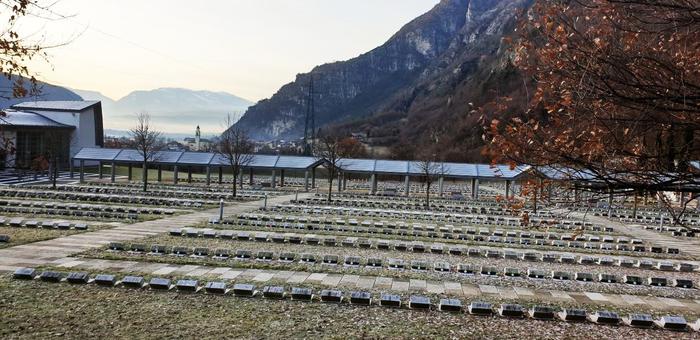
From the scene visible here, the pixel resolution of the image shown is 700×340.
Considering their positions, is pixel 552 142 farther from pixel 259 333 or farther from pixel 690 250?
pixel 690 250

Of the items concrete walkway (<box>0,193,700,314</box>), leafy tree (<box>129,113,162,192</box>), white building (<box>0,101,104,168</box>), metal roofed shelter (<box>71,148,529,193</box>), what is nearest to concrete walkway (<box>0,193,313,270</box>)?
concrete walkway (<box>0,193,700,314</box>)

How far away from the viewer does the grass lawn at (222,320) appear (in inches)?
392

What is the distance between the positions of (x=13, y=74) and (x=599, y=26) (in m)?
8.18

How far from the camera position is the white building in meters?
64.1

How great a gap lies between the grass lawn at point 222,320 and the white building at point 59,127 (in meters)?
55.7

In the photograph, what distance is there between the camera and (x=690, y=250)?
23969 millimetres

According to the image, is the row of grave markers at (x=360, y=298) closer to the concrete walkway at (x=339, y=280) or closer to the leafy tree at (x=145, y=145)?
the concrete walkway at (x=339, y=280)

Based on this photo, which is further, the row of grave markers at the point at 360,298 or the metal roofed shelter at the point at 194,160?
the metal roofed shelter at the point at 194,160

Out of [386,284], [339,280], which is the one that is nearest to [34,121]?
[339,280]

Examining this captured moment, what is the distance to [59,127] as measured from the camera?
68250 millimetres

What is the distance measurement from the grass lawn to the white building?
2194 inches

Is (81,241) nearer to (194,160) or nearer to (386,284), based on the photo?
(386,284)

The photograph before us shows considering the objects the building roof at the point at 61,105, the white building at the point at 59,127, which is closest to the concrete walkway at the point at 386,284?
the white building at the point at 59,127

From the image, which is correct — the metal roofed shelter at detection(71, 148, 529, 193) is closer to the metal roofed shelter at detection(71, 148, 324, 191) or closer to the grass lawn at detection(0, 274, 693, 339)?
the metal roofed shelter at detection(71, 148, 324, 191)
